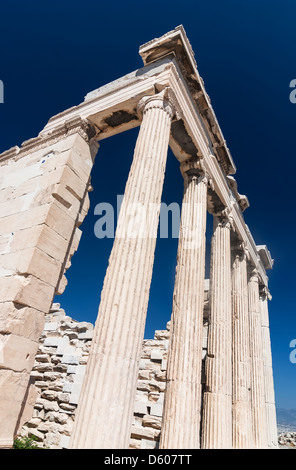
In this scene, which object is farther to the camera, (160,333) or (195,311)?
(160,333)

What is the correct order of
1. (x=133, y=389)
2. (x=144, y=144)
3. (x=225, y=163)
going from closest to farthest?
(x=133, y=389), (x=144, y=144), (x=225, y=163)

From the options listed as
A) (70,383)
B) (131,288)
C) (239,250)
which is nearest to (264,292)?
(239,250)

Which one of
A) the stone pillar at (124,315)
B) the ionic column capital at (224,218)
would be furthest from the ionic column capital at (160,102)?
the ionic column capital at (224,218)

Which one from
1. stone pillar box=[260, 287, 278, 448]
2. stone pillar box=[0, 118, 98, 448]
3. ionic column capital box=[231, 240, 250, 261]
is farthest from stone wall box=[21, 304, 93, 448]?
stone pillar box=[260, 287, 278, 448]

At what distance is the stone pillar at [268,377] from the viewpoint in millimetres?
15535

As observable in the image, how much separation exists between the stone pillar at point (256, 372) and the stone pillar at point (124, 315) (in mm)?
10992

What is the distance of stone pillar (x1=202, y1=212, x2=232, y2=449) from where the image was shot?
29.9ft

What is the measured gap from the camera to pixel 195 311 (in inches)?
334

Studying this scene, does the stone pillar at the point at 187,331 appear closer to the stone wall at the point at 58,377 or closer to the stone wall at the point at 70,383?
the stone wall at the point at 70,383

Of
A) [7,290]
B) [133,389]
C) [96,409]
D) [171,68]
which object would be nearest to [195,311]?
[133,389]

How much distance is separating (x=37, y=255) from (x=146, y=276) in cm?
247

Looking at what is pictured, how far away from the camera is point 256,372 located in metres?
14.5
